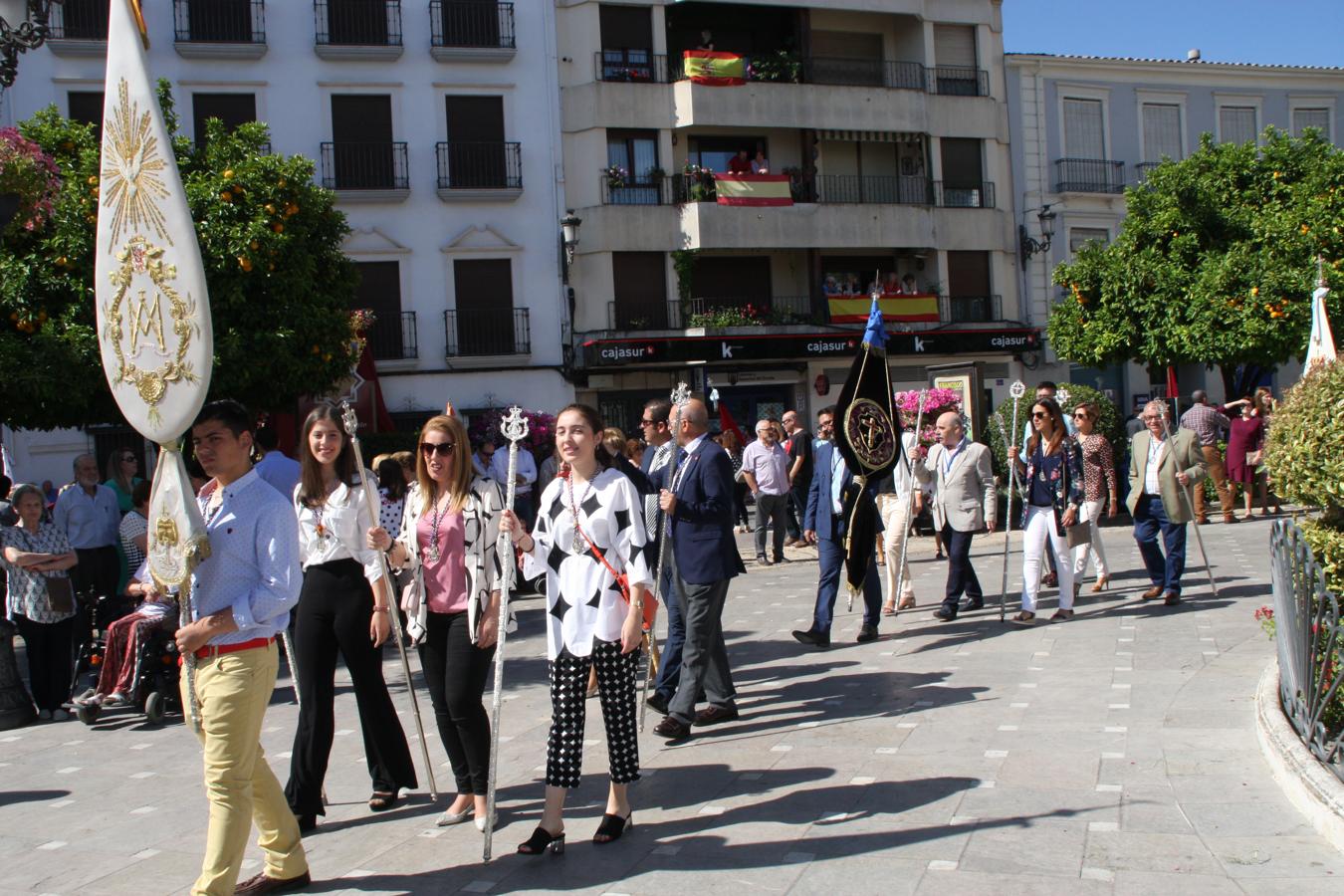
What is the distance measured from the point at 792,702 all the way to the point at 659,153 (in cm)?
2202

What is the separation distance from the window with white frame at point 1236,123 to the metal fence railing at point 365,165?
21.0 m

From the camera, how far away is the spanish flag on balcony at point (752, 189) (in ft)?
92.3

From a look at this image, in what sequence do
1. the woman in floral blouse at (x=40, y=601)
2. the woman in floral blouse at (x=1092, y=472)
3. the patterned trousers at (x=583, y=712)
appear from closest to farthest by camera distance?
the patterned trousers at (x=583, y=712) → the woman in floral blouse at (x=40, y=601) → the woman in floral blouse at (x=1092, y=472)

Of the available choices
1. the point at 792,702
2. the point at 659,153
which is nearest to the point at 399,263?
the point at 659,153

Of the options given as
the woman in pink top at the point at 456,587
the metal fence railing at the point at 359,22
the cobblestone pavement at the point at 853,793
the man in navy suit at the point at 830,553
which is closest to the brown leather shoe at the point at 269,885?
the cobblestone pavement at the point at 853,793

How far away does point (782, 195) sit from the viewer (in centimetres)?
2858

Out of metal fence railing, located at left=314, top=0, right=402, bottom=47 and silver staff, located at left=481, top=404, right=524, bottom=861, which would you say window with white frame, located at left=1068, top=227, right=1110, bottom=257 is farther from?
silver staff, located at left=481, top=404, right=524, bottom=861

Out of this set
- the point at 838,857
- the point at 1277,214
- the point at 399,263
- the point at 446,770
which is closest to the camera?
the point at 838,857

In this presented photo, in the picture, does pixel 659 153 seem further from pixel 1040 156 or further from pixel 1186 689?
pixel 1186 689

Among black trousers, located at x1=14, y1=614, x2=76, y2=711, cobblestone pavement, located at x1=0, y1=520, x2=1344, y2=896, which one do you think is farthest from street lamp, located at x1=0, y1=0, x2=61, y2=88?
cobblestone pavement, located at x1=0, y1=520, x2=1344, y2=896

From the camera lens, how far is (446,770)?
682 cm

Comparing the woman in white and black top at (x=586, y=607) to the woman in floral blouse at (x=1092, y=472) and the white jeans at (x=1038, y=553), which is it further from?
the woman in floral blouse at (x=1092, y=472)

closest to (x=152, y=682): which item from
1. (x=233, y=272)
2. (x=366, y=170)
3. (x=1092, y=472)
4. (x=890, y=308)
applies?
(x=1092, y=472)

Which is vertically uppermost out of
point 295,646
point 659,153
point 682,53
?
point 682,53
